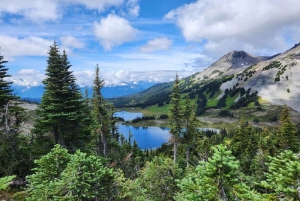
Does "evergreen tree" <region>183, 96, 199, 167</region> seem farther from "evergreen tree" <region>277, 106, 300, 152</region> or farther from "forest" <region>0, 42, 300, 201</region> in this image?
"evergreen tree" <region>277, 106, 300, 152</region>

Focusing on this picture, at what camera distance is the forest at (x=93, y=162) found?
329 inches

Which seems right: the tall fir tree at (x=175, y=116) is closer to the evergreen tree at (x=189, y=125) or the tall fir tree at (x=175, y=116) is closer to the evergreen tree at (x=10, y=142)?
the evergreen tree at (x=189, y=125)

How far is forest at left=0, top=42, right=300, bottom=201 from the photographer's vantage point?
8352mm

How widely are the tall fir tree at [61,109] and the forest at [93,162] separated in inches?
4.7

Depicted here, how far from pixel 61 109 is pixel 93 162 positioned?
17.8 meters

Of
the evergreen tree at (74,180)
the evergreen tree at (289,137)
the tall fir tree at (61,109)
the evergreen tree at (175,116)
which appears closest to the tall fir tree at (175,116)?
the evergreen tree at (175,116)

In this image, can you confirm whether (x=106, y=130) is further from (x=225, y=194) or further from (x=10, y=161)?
(x=225, y=194)

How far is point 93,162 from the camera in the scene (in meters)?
13.3

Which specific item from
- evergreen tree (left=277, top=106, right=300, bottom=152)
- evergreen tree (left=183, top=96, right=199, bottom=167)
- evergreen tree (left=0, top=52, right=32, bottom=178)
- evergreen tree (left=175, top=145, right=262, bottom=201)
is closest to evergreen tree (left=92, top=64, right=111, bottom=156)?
evergreen tree (left=0, top=52, right=32, bottom=178)

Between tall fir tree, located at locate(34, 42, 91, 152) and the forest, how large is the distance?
12cm

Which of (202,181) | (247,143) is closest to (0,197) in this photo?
(202,181)

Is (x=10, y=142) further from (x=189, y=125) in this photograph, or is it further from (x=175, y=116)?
(x=189, y=125)

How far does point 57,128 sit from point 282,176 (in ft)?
92.6

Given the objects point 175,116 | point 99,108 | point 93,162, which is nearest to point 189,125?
point 175,116
